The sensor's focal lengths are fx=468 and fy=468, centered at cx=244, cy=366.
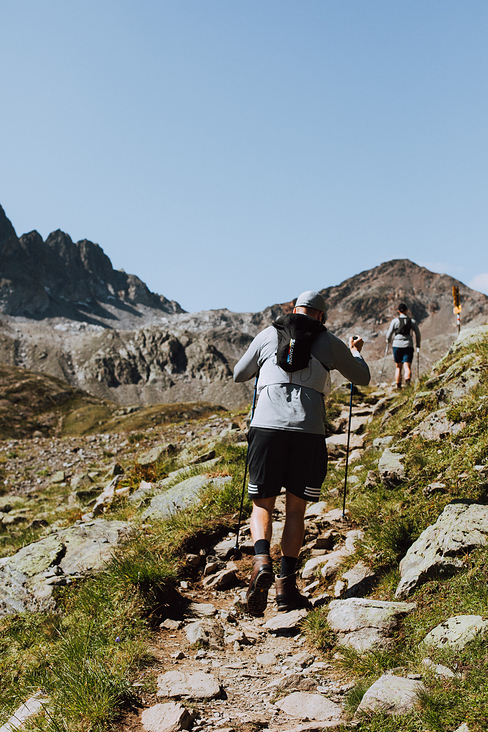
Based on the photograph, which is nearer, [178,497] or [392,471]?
[392,471]

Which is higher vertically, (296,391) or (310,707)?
(296,391)

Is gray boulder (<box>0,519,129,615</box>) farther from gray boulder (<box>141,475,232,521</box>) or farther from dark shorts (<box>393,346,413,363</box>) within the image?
dark shorts (<box>393,346,413,363</box>)

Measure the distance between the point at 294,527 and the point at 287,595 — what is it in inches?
26.6

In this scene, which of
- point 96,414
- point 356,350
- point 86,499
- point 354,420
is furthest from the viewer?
point 96,414

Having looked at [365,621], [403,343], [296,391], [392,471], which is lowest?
[365,621]

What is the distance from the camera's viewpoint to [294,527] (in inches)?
197

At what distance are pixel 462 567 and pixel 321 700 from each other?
66.8 inches

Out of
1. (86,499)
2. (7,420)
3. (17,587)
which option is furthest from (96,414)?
(17,587)

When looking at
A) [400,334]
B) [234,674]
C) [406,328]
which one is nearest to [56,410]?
[400,334]

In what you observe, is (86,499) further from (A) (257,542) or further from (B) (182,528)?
(A) (257,542)

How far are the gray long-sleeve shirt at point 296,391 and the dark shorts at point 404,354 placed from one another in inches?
409

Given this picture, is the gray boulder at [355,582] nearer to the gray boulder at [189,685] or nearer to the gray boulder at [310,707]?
the gray boulder at [310,707]

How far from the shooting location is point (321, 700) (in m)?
3.46

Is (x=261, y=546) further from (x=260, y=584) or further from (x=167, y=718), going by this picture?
(x=167, y=718)
